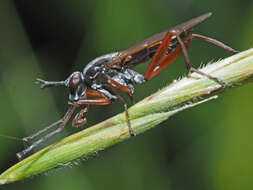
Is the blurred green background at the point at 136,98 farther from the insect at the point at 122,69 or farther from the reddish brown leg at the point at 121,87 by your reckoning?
the reddish brown leg at the point at 121,87

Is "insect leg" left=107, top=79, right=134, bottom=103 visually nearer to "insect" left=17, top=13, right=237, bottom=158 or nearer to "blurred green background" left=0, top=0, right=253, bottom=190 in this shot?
"insect" left=17, top=13, right=237, bottom=158

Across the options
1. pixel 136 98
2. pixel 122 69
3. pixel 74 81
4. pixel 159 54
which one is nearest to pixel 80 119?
pixel 74 81

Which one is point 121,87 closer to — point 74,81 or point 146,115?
point 74,81

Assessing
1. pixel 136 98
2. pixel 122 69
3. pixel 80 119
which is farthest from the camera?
pixel 136 98

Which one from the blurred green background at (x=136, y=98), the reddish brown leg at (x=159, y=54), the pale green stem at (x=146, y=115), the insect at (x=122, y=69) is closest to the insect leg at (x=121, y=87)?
the insect at (x=122, y=69)

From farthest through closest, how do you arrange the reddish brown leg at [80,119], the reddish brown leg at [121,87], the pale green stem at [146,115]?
the reddish brown leg at [121,87]
the reddish brown leg at [80,119]
the pale green stem at [146,115]

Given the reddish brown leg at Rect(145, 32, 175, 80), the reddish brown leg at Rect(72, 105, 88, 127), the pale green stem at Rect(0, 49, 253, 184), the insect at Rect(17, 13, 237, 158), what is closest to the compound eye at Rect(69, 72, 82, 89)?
the insect at Rect(17, 13, 237, 158)
